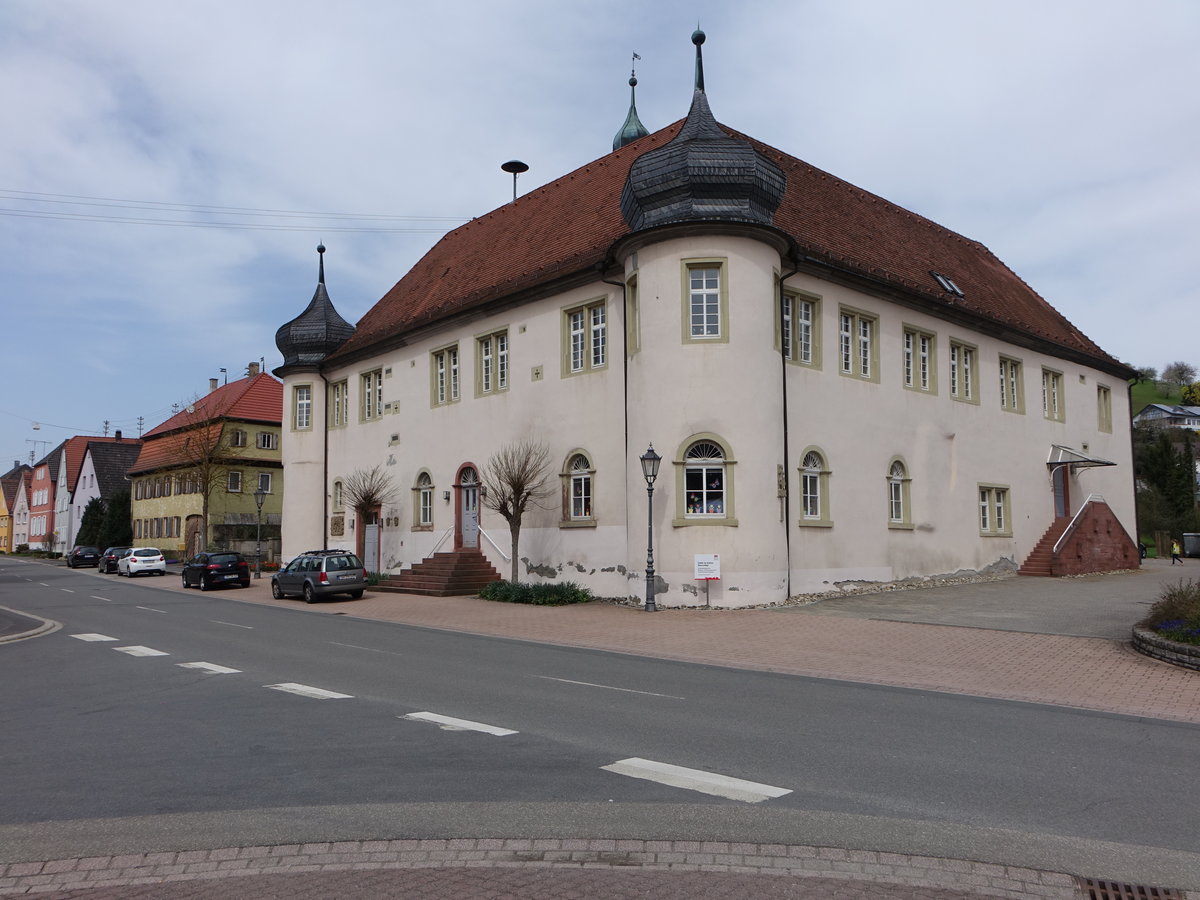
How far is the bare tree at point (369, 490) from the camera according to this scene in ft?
107

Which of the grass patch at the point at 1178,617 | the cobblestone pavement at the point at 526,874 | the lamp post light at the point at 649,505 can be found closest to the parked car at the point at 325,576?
the lamp post light at the point at 649,505

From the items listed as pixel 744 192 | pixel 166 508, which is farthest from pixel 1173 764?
pixel 166 508

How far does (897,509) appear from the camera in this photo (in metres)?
26.7

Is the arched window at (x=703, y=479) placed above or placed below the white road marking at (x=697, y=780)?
above

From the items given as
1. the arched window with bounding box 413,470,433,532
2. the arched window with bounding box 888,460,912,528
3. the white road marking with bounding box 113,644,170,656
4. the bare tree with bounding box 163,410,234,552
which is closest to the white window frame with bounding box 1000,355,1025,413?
the arched window with bounding box 888,460,912,528

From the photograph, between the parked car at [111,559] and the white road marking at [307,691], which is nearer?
the white road marking at [307,691]

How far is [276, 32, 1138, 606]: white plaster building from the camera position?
21922mm

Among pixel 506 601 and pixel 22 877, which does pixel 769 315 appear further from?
pixel 22 877

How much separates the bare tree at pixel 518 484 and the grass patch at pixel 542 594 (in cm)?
92

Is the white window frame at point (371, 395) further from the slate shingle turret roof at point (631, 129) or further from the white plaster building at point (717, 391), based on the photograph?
the slate shingle turret roof at point (631, 129)

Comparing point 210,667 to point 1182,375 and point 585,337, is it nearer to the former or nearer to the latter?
point 585,337

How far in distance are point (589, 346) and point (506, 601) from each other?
6.50 meters

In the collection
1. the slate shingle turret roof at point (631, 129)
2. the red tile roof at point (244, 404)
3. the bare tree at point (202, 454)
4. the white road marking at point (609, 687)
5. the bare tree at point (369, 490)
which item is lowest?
the white road marking at point (609, 687)

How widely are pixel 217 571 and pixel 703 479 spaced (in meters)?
18.7
